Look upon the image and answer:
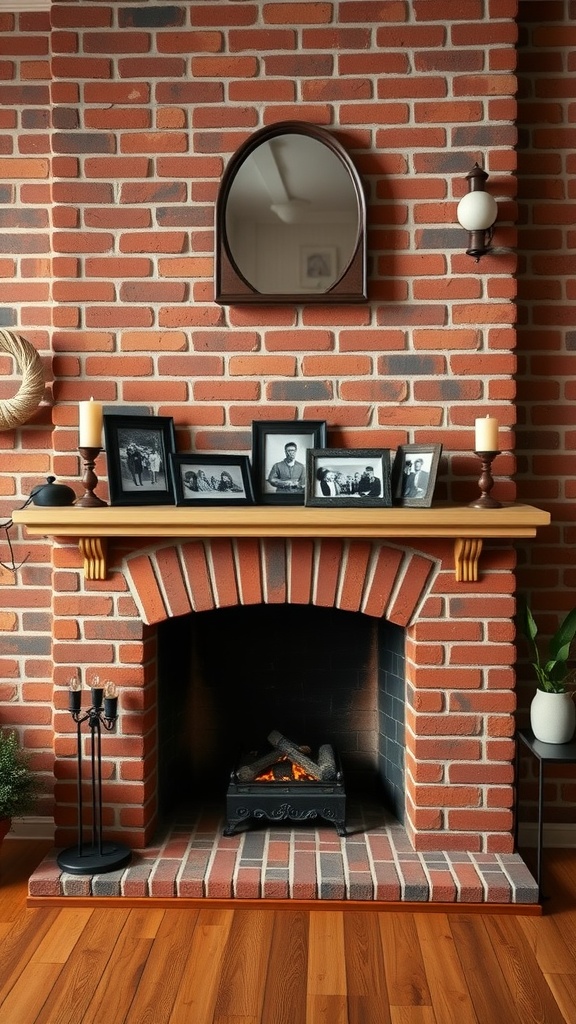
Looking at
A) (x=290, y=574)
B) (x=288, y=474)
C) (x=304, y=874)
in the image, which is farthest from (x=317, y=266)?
(x=304, y=874)

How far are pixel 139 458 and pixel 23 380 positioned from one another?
415 mm

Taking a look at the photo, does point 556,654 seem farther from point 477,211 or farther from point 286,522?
point 477,211

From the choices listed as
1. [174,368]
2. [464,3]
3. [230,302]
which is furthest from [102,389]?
[464,3]

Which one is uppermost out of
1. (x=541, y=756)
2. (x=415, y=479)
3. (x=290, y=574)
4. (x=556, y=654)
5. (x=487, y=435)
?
(x=487, y=435)

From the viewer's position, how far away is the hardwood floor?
6.04 feet

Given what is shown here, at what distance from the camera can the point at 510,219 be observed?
2414mm

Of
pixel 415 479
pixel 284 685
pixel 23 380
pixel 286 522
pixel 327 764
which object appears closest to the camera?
pixel 286 522

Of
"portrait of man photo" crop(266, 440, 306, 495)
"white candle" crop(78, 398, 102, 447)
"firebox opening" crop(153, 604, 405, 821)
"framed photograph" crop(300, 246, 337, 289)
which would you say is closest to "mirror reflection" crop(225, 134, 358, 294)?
"framed photograph" crop(300, 246, 337, 289)

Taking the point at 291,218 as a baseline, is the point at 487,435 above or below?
below

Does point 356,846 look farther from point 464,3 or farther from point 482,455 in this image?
point 464,3

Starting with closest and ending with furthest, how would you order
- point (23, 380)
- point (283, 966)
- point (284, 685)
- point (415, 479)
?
point (283, 966) → point (415, 479) → point (23, 380) → point (284, 685)

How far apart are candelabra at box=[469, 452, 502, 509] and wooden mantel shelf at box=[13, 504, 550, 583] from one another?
3cm

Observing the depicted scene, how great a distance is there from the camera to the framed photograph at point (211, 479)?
2375 millimetres

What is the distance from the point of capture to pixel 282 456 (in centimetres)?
243
